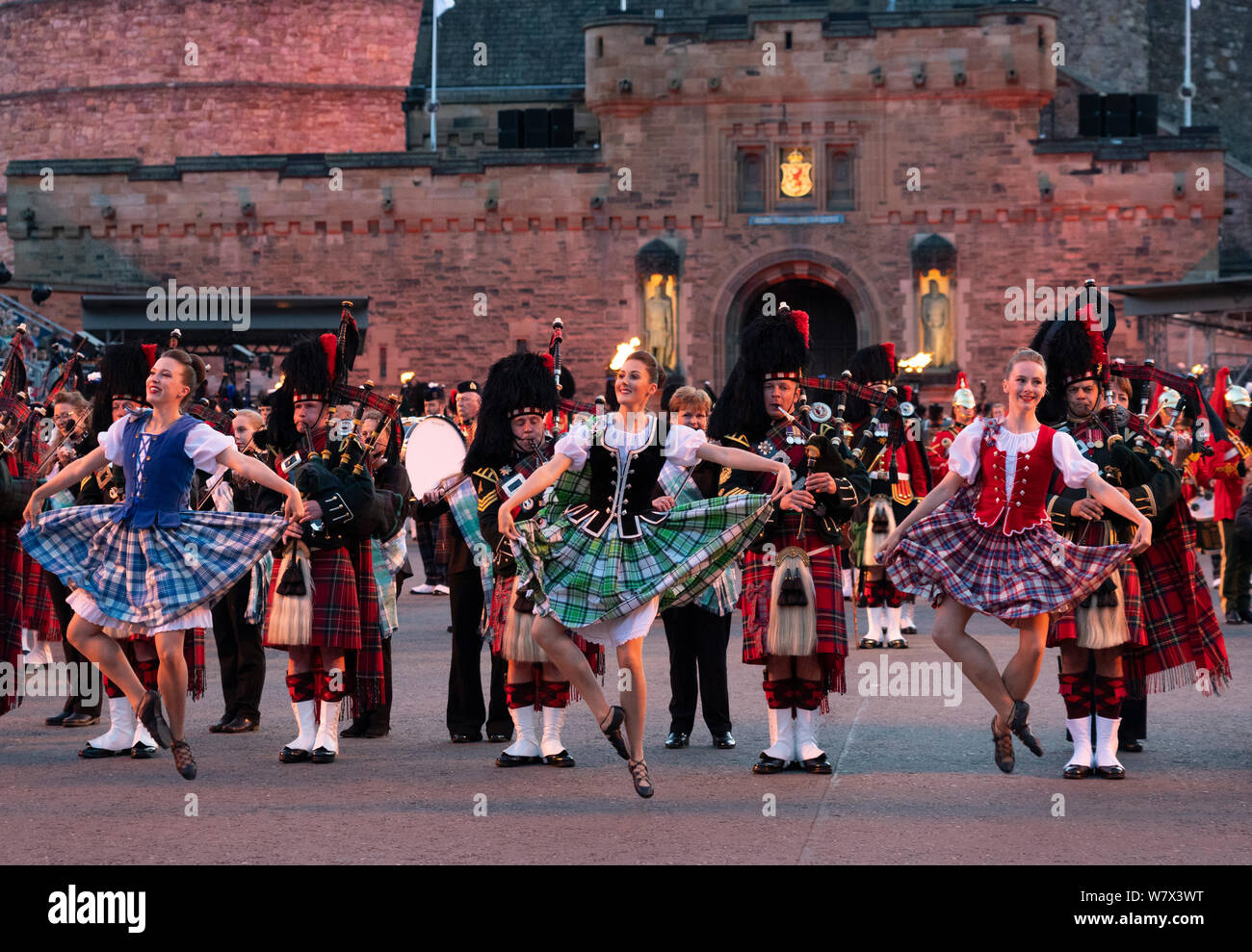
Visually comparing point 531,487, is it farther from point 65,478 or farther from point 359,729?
point 359,729

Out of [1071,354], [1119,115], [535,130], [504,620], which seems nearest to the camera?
[1071,354]

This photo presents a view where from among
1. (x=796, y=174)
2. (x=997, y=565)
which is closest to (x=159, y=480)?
(x=997, y=565)

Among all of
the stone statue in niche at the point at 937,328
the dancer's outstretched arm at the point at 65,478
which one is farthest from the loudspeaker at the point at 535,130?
the dancer's outstretched arm at the point at 65,478

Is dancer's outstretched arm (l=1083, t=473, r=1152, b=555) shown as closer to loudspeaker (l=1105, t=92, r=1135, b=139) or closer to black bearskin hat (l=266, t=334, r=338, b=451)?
black bearskin hat (l=266, t=334, r=338, b=451)

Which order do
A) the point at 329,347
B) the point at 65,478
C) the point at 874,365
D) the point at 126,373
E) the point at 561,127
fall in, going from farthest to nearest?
the point at 561,127 < the point at 874,365 < the point at 126,373 < the point at 329,347 < the point at 65,478

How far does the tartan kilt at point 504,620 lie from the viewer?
33.0ft

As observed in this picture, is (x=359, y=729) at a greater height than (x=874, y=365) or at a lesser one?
lesser

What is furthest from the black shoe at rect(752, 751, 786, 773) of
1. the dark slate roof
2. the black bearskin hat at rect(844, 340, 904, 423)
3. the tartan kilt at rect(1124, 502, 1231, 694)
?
the dark slate roof

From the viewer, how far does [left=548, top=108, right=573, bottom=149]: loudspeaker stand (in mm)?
41219

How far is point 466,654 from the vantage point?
1123 cm

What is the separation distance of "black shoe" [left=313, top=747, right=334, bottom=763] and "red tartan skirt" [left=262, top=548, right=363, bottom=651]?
53 cm

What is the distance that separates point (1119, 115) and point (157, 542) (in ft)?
114

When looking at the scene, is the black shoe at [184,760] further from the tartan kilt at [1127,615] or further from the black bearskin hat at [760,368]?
the tartan kilt at [1127,615]

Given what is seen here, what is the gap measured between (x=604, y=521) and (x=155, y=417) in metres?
2.32
